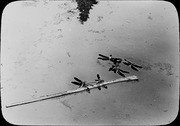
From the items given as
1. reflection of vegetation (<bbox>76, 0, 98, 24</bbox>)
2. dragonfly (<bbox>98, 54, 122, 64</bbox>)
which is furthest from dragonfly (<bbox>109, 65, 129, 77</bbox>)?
reflection of vegetation (<bbox>76, 0, 98, 24</bbox>)

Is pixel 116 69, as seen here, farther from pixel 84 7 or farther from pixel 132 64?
pixel 84 7

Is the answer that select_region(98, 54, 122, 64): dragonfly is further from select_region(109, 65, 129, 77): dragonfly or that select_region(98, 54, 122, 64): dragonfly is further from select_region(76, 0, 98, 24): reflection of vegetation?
select_region(76, 0, 98, 24): reflection of vegetation

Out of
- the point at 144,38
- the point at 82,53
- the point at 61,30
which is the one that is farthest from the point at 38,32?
the point at 144,38

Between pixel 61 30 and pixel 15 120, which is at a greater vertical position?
pixel 61 30

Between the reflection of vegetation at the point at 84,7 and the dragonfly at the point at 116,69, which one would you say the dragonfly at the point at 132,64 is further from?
the reflection of vegetation at the point at 84,7

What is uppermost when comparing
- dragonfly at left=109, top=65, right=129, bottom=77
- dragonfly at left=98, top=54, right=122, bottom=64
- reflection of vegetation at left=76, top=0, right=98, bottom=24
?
reflection of vegetation at left=76, top=0, right=98, bottom=24

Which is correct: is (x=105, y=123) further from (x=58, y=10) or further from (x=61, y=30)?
(x=58, y=10)

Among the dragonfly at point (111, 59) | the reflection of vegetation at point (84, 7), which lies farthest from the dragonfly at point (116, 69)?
the reflection of vegetation at point (84, 7)

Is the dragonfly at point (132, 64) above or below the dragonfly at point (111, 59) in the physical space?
below
